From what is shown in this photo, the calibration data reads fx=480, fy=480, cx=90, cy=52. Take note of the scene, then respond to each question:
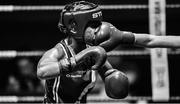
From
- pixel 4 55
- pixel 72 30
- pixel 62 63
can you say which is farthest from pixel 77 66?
pixel 4 55

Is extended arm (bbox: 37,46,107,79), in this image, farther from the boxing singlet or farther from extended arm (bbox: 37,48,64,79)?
the boxing singlet

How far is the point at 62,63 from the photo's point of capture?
2.09 meters

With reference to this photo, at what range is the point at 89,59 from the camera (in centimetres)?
206

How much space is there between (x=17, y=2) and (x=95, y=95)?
37.9 inches

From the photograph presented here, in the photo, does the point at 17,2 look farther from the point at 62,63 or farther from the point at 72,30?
the point at 62,63

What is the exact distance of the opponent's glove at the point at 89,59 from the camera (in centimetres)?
203

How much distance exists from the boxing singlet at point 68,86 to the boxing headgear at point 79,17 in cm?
10

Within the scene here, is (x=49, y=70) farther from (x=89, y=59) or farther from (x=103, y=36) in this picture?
(x=103, y=36)

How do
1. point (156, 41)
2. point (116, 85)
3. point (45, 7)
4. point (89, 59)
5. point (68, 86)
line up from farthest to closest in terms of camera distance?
point (45, 7) → point (156, 41) → point (68, 86) → point (116, 85) → point (89, 59)

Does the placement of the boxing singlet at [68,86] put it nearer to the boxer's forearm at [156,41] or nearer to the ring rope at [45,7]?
the boxer's forearm at [156,41]

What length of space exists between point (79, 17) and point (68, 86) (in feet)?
1.12

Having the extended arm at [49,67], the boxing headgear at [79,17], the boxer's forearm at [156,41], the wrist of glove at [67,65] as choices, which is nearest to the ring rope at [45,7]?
the boxer's forearm at [156,41]

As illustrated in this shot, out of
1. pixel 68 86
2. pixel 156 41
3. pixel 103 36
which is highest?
pixel 103 36

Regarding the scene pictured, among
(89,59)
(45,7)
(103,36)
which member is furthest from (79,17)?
(45,7)
